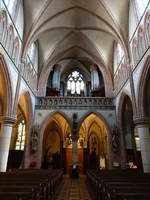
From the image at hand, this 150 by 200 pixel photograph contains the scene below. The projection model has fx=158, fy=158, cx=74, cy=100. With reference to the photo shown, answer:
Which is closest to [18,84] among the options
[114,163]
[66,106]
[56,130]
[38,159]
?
[66,106]

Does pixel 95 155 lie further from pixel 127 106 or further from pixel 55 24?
pixel 55 24

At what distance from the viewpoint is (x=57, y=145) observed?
77.3ft

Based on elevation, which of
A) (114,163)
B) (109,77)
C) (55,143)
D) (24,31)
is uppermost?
(24,31)

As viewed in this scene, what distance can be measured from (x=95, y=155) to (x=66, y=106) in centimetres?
983

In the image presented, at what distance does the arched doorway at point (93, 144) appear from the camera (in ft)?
70.0

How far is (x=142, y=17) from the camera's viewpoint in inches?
415

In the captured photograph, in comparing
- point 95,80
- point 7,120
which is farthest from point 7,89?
point 95,80

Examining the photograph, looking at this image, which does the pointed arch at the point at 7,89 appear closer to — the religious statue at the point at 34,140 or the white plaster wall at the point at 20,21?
the white plaster wall at the point at 20,21

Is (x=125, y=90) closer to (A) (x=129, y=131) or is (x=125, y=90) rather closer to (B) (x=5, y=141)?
(A) (x=129, y=131)

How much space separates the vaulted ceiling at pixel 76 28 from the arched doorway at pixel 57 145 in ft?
26.7

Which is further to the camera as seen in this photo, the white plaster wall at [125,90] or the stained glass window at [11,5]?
the white plaster wall at [125,90]

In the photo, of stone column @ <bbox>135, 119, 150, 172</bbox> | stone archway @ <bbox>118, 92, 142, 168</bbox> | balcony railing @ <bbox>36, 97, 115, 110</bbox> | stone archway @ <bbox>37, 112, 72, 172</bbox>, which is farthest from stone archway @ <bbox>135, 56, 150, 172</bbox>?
stone archway @ <bbox>37, 112, 72, 172</bbox>

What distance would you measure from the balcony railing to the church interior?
4.3 inches

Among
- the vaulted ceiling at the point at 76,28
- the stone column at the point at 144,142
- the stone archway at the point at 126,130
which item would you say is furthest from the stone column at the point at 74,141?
the vaulted ceiling at the point at 76,28
